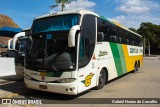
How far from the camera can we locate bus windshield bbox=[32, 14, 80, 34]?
344 inches

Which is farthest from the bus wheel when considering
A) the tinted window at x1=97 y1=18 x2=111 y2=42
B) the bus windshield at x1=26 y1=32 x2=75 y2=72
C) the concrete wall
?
the concrete wall

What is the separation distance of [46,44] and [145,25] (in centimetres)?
7199

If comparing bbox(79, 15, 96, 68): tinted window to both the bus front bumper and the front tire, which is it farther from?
the front tire

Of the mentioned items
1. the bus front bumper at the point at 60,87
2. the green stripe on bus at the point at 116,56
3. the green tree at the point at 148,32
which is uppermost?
the green tree at the point at 148,32

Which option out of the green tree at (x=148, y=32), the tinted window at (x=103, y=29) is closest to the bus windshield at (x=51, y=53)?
the tinted window at (x=103, y=29)

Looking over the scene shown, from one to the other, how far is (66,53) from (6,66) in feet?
26.6

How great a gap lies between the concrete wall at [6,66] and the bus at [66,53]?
6213 millimetres

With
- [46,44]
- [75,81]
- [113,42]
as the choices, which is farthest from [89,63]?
[113,42]

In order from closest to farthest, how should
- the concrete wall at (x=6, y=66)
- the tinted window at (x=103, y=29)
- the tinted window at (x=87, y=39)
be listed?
the tinted window at (x=87, y=39), the tinted window at (x=103, y=29), the concrete wall at (x=6, y=66)

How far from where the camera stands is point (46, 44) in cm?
878

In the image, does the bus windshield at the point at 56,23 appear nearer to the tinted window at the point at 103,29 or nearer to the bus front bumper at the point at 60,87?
the tinted window at the point at 103,29

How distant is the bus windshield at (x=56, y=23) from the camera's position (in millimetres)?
8727

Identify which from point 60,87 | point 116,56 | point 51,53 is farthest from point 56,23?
point 116,56

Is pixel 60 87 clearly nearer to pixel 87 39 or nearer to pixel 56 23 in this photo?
pixel 87 39
